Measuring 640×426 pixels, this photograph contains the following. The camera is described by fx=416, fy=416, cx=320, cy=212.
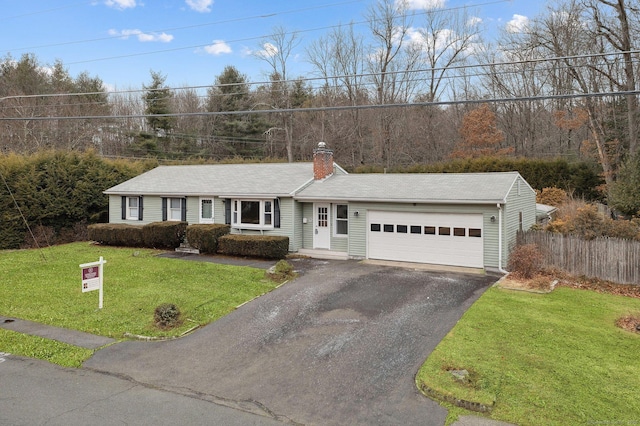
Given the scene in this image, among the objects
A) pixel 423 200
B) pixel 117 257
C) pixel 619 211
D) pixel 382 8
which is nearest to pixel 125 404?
pixel 423 200

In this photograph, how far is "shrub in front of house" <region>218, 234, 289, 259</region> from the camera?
1608 centimetres

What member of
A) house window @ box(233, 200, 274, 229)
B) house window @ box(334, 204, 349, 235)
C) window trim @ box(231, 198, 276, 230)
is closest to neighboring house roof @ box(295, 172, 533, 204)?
house window @ box(334, 204, 349, 235)

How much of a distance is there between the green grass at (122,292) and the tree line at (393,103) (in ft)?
50.9

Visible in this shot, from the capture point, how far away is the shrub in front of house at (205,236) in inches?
677

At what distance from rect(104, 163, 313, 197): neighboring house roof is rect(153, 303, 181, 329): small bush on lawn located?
334 inches

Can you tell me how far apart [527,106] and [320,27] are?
24985 mm

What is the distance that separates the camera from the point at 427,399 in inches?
236

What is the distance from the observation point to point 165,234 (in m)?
18.2

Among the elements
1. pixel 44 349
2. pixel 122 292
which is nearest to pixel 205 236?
pixel 122 292

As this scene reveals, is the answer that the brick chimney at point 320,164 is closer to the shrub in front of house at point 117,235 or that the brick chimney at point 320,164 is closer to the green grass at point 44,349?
the shrub in front of house at point 117,235

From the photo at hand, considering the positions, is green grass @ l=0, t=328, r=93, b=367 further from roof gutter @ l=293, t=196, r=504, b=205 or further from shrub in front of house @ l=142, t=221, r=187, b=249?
roof gutter @ l=293, t=196, r=504, b=205

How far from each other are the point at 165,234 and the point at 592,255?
16062 millimetres

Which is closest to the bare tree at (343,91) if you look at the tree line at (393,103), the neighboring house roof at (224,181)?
the tree line at (393,103)

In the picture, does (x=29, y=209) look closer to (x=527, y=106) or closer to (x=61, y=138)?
(x=61, y=138)
